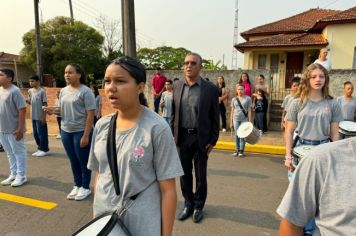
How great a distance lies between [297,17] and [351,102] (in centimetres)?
1930

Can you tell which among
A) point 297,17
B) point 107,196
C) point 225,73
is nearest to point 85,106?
point 107,196

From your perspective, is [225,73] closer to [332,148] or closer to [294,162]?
[294,162]

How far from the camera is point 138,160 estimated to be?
1.64 m

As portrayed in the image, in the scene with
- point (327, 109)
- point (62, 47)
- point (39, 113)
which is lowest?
point (39, 113)

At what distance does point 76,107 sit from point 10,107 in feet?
4.32

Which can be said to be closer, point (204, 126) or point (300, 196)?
point (300, 196)

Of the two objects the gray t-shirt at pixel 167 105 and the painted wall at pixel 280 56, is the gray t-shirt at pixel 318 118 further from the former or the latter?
the painted wall at pixel 280 56

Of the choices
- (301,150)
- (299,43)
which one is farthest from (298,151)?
(299,43)

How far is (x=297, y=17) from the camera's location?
74.3 ft

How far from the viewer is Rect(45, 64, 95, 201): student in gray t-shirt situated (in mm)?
4062

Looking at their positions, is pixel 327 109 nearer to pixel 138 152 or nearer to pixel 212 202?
pixel 212 202

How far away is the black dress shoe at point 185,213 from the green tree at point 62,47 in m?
22.2

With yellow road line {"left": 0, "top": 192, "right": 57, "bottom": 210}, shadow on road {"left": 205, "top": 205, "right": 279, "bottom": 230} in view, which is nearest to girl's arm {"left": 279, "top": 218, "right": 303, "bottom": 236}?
shadow on road {"left": 205, "top": 205, "right": 279, "bottom": 230}

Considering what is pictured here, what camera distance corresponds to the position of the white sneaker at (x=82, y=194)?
428cm
